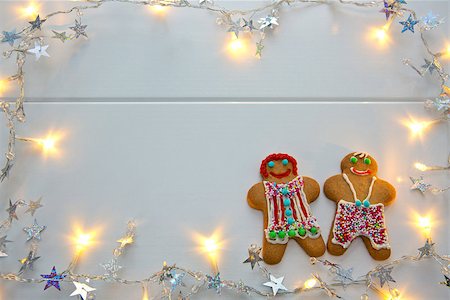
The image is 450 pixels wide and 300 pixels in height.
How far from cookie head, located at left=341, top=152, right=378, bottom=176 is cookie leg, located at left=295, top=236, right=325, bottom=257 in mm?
211

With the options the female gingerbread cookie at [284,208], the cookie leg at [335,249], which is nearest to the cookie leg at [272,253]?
the female gingerbread cookie at [284,208]

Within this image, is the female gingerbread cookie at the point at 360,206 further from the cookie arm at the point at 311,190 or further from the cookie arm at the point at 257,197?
the cookie arm at the point at 257,197

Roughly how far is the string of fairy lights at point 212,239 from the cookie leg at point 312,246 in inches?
0.8

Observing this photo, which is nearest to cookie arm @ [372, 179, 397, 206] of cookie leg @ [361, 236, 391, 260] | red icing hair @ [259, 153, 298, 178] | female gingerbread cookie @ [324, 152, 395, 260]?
female gingerbread cookie @ [324, 152, 395, 260]

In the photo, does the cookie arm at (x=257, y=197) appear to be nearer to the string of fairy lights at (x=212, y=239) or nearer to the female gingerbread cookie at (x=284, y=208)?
the female gingerbread cookie at (x=284, y=208)

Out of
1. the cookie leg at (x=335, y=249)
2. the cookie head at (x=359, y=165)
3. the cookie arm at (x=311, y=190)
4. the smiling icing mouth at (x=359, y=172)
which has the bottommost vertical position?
the cookie leg at (x=335, y=249)

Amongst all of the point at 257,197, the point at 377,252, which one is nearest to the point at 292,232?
the point at 257,197

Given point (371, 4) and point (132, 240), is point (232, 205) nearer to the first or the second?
point (132, 240)

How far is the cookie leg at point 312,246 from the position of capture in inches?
48.1

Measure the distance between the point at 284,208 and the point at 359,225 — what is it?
20 centimetres

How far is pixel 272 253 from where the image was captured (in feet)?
3.98

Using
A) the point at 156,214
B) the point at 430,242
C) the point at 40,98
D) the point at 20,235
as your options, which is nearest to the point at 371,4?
the point at 430,242

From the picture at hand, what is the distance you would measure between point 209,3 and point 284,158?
1.67ft

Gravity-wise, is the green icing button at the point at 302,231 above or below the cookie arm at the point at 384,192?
below
